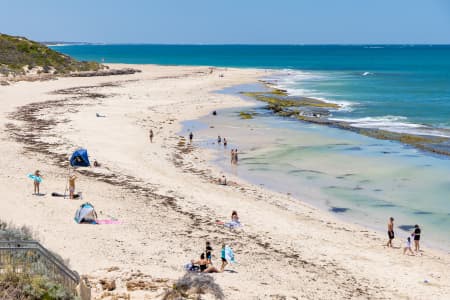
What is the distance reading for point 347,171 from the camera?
91.5 ft

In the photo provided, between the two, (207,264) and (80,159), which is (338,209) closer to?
(207,264)

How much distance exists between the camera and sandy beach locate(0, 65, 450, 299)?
47.0 ft

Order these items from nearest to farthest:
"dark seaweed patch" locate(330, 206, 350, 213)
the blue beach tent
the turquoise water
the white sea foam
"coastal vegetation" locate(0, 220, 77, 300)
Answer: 1. "coastal vegetation" locate(0, 220, 77, 300)
2. the turquoise water
3. "dark seaweed patch" locate(330, 206, 350, 213)
4. the blue beach tent
5. the white sea foam

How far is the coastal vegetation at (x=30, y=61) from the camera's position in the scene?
245 ft

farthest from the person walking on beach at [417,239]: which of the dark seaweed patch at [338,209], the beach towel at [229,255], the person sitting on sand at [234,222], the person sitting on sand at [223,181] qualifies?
the person sitting on sand at [223,181]

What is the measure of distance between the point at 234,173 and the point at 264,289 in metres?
13.8

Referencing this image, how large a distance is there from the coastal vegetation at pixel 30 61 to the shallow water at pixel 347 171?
43.0 metres

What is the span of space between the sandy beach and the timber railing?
5.99 ft

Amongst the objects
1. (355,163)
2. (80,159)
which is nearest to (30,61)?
(80,159)

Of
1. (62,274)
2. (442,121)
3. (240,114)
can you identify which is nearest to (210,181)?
(62,274)

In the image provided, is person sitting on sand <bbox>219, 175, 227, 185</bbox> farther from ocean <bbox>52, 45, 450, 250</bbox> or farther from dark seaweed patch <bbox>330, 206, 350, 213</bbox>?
dark seaweed patch <bbox>330, 206, 350, 213</bbox>

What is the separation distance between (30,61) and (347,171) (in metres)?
65.0

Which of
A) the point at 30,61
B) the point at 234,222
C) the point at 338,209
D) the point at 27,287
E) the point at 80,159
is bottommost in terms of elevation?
the point at 338,209

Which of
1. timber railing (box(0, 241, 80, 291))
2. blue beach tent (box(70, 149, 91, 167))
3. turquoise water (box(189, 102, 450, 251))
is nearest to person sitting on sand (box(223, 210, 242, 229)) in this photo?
turquoise water (box(189, 102, 450, 251))
